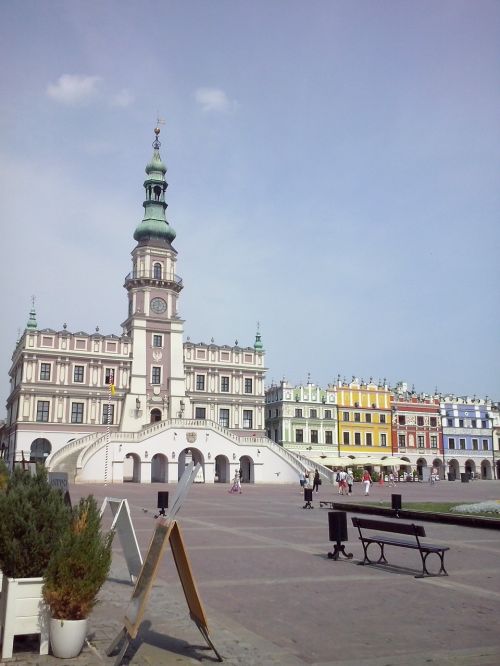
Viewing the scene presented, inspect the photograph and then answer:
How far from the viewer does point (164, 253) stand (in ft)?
233

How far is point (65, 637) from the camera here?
21.4ft

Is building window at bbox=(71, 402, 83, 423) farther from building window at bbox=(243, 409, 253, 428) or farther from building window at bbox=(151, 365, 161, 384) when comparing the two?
building window at bbox=(243, 409, 253, 428)

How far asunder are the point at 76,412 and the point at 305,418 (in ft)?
100.0

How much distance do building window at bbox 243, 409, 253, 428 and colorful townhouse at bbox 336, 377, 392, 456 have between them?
1563 centimetres

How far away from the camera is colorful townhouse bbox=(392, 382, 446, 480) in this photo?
287 ft

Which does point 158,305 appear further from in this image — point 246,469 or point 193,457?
point 246,469

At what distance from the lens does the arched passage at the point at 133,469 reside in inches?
2301

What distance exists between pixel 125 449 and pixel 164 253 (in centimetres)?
2363

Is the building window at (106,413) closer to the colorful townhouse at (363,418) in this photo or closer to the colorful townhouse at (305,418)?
the colorful townhouse at (305,418)

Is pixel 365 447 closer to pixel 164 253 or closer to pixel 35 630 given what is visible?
pixel 164 253

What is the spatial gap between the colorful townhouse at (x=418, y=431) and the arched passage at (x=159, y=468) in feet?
116

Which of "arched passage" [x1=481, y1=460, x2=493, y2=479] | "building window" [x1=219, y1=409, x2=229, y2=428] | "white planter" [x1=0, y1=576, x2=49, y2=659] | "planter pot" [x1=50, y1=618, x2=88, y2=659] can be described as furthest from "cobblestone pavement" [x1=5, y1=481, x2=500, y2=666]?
"arched passage" [x1=481, y1=460, x2=493, y2=479]

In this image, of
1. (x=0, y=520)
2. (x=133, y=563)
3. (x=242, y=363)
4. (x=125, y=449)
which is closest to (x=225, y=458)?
(x=125, y=449)

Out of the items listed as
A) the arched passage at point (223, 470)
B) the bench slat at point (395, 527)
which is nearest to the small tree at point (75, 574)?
the bench slat at point (395, 527)
